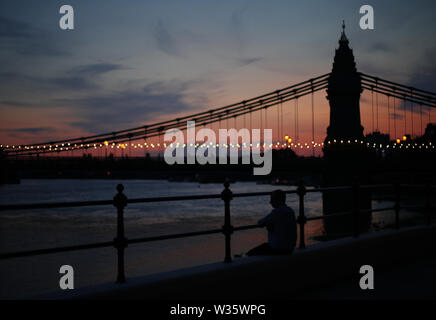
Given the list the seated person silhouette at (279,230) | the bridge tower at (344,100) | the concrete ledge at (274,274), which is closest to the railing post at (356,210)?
the concrete ledge at (274,274)

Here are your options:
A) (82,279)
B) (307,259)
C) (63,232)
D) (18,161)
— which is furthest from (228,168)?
(307,259)

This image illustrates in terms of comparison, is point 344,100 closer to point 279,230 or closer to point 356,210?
point 356,210

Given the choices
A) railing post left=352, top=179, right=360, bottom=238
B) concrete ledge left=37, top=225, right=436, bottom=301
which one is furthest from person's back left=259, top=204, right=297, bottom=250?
railing post left=352, top=179, right=360, bottom=238

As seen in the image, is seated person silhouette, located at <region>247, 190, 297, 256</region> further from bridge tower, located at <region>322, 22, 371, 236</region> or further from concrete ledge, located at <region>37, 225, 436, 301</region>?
bridge tower, located at <region>322, 22, 371, 236</region>

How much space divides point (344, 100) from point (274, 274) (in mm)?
47607

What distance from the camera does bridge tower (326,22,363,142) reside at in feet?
161

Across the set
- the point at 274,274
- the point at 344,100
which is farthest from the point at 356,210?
the point at 344,100

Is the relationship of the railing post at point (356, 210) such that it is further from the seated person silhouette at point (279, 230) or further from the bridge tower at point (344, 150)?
the bridge tower at point (344, 150)

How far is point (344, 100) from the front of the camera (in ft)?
165

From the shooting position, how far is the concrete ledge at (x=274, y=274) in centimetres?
414
